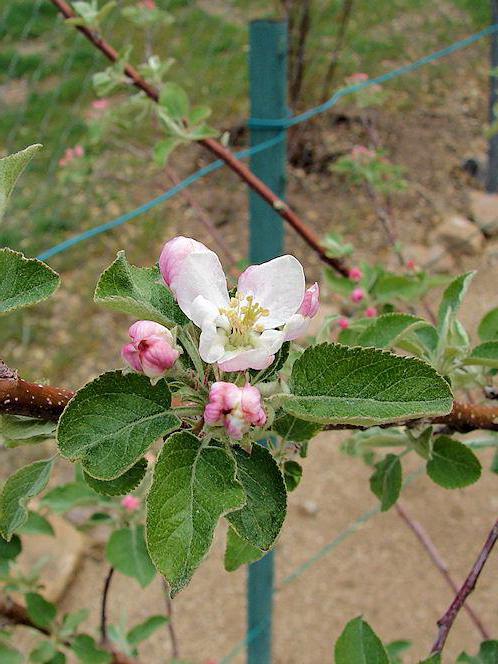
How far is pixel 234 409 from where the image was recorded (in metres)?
0.50

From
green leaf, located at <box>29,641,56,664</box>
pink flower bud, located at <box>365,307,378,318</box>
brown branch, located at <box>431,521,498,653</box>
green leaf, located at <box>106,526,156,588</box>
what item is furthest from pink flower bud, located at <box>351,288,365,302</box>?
green leaf, located at <box>29,641,56,664</box>

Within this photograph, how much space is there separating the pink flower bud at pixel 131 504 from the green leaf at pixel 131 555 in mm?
91

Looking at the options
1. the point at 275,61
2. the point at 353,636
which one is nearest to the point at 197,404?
the point at 353,636

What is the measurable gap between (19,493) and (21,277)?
0.71 feet

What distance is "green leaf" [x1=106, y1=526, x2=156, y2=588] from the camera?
1153 mm

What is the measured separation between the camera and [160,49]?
525 centimetres

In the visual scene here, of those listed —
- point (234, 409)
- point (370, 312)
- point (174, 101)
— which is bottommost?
point (370, 312)

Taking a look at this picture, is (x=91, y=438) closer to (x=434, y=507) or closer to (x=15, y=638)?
(x=15, y=638)

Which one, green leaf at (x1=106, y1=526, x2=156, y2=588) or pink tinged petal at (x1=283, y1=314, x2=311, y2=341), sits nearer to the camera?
pink tinged petal at (x1=283, y1=314, x2=311, y2=341)

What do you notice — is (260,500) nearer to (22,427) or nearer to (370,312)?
(22,427)

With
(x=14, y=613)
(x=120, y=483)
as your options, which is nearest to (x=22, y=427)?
(x=120, y=483)

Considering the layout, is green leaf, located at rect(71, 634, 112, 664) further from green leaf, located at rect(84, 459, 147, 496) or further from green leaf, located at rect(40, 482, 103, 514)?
green leaf, located at rect(84, 459, 147, 496)

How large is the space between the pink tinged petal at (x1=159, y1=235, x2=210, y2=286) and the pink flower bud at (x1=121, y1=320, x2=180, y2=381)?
0.04 m

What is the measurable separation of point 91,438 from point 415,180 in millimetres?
4389
